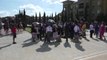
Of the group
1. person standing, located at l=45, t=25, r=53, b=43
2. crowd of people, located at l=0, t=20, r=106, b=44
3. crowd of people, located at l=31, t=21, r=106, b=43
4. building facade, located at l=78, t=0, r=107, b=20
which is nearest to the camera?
person standing, located at l=45, t=25, r=53, b=43

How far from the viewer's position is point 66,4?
96250 mm

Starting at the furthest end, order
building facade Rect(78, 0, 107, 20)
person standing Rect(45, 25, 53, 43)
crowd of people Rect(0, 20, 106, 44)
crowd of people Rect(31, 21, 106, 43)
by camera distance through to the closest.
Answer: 1. building facade Rect(78, 0, 107, 20)
2. crowd of people Rect(31, 21, 106, 43)
3. crowd of people Rect(0, 20, 106, 44)
4. person standing Rect(45, 25, 53, 43)

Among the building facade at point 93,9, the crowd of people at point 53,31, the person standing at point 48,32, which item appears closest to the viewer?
the person standing at point 48,32

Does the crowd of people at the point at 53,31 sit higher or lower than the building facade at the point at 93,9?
lower

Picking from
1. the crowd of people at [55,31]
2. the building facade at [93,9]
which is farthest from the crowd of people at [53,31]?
the building facade at [93,9]

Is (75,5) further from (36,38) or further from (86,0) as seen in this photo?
(36,38)

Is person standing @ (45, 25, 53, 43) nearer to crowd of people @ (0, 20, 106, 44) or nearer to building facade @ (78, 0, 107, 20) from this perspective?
crowd of people @ (0, 20, 106, 44)

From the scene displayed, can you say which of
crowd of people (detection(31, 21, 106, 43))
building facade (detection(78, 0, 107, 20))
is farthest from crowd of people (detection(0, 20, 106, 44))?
building facade (detection(78, 0, 107, 20))

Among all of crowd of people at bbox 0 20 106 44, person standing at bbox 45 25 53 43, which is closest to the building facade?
crowd of people at bbox 0 20 106 44

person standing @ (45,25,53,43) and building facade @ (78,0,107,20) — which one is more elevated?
building facade @ (78,0,107,20)

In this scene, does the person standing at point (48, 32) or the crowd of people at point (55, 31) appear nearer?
the person standing at point (48, 32)

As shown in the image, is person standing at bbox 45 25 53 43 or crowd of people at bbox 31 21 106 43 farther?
crowd of people at bbox 31 21 106 43

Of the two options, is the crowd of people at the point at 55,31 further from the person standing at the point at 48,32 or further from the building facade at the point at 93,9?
the building facade at the point at 93,9

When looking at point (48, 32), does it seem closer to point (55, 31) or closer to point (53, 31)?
point (53, 31)
